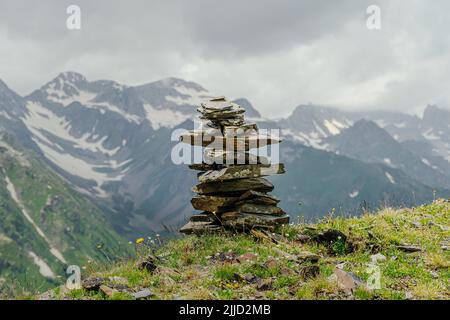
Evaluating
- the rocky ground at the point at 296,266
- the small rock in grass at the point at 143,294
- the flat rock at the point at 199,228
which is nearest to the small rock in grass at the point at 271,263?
the rocky ground at the point at 296,266

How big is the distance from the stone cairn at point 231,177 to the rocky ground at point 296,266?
1.04 metres

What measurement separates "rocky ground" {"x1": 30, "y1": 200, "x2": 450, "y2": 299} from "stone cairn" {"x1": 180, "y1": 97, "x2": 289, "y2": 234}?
3.41 feet

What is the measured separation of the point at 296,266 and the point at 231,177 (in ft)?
21.7

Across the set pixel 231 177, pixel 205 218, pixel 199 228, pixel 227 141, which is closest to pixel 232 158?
pixel 227 141

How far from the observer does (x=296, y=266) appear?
15508 millimetres

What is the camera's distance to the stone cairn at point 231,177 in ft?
69.2

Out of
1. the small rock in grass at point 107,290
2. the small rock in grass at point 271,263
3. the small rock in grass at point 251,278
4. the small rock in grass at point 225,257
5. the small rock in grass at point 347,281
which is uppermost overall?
the small rock in grass at point 347,281

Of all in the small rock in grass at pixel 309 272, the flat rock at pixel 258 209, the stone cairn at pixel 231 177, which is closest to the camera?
the small rock in grass at pixel 309 272

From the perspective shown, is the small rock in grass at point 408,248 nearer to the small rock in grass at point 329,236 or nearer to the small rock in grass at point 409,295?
the small rock in grass at point 329,236

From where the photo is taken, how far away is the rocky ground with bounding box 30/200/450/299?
13.3 meters

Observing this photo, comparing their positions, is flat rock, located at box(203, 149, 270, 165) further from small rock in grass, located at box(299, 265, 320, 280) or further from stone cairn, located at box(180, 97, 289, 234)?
small rock in grass, located at box(299, 265, 320, 280)

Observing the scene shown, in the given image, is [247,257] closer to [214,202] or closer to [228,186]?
[214,202]

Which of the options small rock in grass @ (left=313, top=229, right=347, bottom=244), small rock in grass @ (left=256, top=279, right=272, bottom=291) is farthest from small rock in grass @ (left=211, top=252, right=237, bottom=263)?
small rock in grass @ (left=313, top=229, right=347, bottom=244)

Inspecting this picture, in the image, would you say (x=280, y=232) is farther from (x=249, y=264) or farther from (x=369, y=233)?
(x=249, y=264)
